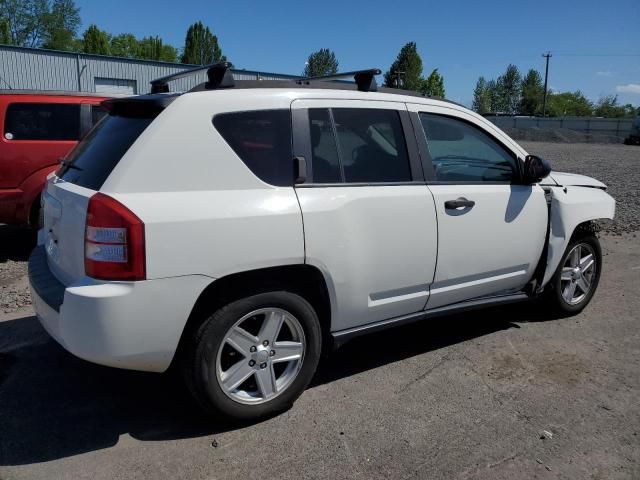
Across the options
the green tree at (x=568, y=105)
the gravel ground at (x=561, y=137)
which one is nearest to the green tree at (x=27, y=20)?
the gravel ground at (x=561, y=137)

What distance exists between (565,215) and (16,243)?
6.76 meters

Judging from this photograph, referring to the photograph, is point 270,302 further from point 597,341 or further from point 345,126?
point 597,341

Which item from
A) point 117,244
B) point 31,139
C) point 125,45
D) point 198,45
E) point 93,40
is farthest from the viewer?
point 125,45

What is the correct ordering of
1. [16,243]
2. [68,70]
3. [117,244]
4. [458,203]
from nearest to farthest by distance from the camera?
[117,244]
[458,203]
[16,243]
[68,70]

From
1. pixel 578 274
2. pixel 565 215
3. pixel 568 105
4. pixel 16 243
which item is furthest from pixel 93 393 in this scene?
pixel 568 105

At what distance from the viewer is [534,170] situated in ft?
13.9

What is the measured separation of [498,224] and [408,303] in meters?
0.93

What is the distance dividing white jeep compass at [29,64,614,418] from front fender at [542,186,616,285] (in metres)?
0.45

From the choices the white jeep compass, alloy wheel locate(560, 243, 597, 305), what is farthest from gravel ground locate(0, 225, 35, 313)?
alloy wheel locate(560, 243, 597, 305)

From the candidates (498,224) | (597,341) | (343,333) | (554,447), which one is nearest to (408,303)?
(343,333)

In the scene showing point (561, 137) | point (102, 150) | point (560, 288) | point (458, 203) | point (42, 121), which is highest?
point (561, 137)

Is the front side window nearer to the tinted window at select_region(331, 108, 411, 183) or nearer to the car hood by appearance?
the tinted window at select_region(331, 108, 411, 183)

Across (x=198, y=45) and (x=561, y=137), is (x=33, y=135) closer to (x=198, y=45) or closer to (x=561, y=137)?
(x=561, y=137)

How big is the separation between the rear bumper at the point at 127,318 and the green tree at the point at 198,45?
7475cm
